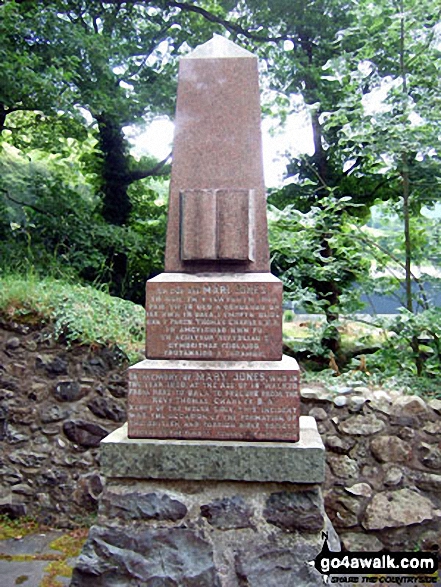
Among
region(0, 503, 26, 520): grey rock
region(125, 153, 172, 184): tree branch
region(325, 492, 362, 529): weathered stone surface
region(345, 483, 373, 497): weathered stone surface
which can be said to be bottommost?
region(0, 503, 26, 520): grey rock

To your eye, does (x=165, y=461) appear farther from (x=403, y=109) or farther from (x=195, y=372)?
(x=403, y=109)

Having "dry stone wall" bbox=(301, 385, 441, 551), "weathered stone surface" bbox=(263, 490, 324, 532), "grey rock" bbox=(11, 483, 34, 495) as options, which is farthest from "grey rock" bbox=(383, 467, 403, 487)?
"grey rock" bbox=(11, 483, 34, 495)

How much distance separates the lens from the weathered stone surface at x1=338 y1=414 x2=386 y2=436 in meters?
4.48

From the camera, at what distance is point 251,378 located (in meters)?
3.13

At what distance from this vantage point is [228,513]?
298cm

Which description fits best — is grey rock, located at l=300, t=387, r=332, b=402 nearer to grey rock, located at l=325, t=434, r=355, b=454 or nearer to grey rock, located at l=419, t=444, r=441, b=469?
grey rock, located at l=325, t=434, r=355, b=454

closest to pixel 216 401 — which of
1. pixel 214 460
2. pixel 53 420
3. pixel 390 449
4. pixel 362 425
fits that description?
pixel 214 460

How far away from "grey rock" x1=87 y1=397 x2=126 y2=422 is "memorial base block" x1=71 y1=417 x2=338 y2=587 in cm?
206

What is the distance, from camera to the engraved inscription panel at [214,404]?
122 inches

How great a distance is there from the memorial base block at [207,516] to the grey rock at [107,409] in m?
2.06

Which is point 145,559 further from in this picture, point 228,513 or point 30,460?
point 30,460

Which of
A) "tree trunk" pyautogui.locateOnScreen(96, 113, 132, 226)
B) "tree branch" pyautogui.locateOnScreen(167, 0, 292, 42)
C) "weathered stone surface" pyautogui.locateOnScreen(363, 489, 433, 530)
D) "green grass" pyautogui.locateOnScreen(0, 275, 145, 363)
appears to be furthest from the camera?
"tree trunk" pyautogui.locateOnScreen(96, 113, 132, 226)

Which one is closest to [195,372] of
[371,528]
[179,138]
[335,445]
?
[179,138]

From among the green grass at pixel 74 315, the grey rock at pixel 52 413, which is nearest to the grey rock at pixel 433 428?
the green grass at pixel 74 315
